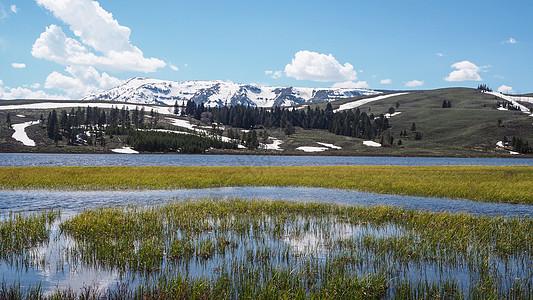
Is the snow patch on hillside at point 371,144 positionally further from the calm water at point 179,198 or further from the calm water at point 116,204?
the calm water at point 179,198

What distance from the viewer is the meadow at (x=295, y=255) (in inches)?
415

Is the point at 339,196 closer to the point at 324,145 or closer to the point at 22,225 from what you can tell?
the point at 22,225

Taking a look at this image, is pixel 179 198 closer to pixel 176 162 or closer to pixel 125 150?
pixel 176 162

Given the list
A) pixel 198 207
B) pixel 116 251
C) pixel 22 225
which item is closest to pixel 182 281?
pixel 116 251

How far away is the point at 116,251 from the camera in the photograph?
13688 millimetres

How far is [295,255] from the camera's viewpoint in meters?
14.2

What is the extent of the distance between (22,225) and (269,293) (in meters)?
13.2

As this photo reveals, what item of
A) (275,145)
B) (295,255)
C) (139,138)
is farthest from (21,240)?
(275,145)

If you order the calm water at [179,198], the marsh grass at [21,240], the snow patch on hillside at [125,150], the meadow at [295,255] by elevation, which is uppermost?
the meadow at [295,255]

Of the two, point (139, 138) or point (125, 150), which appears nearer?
point (125, 150)

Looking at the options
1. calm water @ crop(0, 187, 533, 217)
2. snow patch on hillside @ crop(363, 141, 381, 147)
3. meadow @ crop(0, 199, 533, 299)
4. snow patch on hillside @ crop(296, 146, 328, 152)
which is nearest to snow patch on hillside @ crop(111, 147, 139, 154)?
snow patch on hillside @ crop(296, 146, 328, 152)

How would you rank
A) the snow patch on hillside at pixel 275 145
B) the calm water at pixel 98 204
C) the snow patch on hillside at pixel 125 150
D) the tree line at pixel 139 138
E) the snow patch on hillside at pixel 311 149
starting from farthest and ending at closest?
the snow patch on hillside at pixel 275 145, the snow patch on hillside at pixel 311 149, the tree line at pixel 139 138, the snow patch on hillside at pixel 125 150, the calm water at pixel 98 204

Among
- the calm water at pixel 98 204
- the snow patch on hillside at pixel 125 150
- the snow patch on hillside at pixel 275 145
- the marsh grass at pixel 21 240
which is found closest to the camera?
the calm water at pixel 98 204

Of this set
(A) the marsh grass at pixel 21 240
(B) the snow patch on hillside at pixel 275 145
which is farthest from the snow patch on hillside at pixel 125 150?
(A) the marsh grass at pixel 21 240
